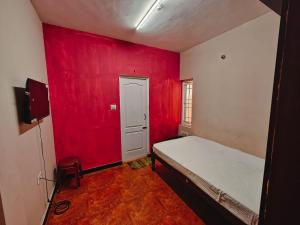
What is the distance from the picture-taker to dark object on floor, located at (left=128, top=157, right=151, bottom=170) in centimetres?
309

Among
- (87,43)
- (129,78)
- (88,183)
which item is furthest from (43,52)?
(88,183)

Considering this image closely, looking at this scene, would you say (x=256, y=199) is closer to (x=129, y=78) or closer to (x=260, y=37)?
(x=260, y=37)

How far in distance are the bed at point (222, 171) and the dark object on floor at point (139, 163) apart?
36 centimetres

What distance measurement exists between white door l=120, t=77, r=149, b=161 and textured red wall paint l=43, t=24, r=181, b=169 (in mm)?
156

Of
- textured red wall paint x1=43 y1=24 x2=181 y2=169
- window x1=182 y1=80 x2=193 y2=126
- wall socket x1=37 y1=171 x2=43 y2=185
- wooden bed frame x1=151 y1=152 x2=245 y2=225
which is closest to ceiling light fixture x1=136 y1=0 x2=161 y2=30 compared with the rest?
textured red wall paint x1=43 y1=24 x2=181 y2=169

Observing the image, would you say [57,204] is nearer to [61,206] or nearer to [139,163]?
[61,206]

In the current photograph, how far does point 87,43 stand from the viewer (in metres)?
2.62

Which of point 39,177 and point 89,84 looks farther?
point 89,84

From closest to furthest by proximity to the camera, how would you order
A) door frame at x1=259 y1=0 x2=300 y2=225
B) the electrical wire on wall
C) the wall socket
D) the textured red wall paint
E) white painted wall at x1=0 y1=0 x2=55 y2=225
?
door frame at x1=259 y1=0 x2=300 y2=225 < white painted wall at x1=0 y1=0 x2=55 y2=225 < the wall socket < the electrical wire on wall < the textured red wall paint

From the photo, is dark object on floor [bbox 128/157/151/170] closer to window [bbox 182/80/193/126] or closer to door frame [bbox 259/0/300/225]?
window [bbox 182/80/193/126]

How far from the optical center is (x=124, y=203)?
2027 millimetres

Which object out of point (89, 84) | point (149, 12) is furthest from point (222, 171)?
point (89, 84)

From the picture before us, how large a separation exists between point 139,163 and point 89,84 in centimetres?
216

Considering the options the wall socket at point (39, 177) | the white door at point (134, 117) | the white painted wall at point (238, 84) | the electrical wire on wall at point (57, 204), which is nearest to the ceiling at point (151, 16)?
the white painted wall at point (238, 84)
